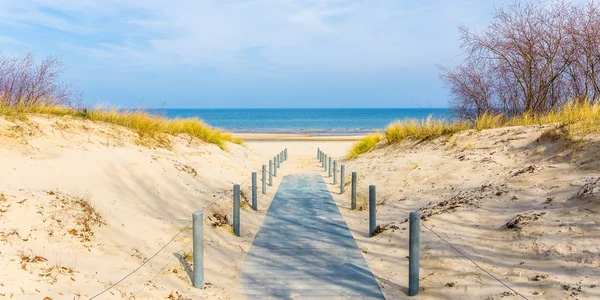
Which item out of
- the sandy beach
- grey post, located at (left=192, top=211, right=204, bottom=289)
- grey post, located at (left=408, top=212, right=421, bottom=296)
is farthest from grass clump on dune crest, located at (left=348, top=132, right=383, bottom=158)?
grey post, located at (left=192, top=211, right=204, bottom=289)

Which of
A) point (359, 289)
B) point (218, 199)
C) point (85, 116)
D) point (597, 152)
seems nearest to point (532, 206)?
point (597, 152)

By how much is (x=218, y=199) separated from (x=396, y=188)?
4.69 metres

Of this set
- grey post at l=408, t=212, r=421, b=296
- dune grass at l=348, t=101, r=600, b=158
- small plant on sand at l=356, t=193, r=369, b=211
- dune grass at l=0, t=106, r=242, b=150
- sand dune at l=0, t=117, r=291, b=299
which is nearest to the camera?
sand dune at l=0, t=117, r=291, b=299

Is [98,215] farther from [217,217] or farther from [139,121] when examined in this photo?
[139,121]

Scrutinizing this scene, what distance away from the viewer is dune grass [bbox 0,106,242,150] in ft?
42.5

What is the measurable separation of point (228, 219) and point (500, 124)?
34.9ft

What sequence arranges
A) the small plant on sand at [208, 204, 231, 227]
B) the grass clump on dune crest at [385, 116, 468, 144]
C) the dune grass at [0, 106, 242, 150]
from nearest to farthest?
the small plant on sand at [208, 204, 231, 227], the dune grass at [0, 106, 242, 150], the grass clump on dune crest at [385, 116, 468, 144]

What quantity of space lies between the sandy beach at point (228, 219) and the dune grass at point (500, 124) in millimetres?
595

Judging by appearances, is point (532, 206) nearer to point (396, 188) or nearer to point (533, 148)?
point (533, 148)

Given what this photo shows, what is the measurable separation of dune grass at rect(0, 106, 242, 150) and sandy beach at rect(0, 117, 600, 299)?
2.93ft

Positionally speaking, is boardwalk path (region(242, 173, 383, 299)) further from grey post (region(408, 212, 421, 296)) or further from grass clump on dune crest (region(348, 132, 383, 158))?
grass clump on dune crest (region(348, 132, 383, 158))

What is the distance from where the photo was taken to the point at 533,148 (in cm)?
1069

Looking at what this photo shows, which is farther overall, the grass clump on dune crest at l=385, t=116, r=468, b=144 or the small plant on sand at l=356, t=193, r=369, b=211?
the grass clump on dune crest at l=385, t=116, r=468, b=144

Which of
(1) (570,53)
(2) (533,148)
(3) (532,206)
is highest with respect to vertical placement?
(1) (570,53)
